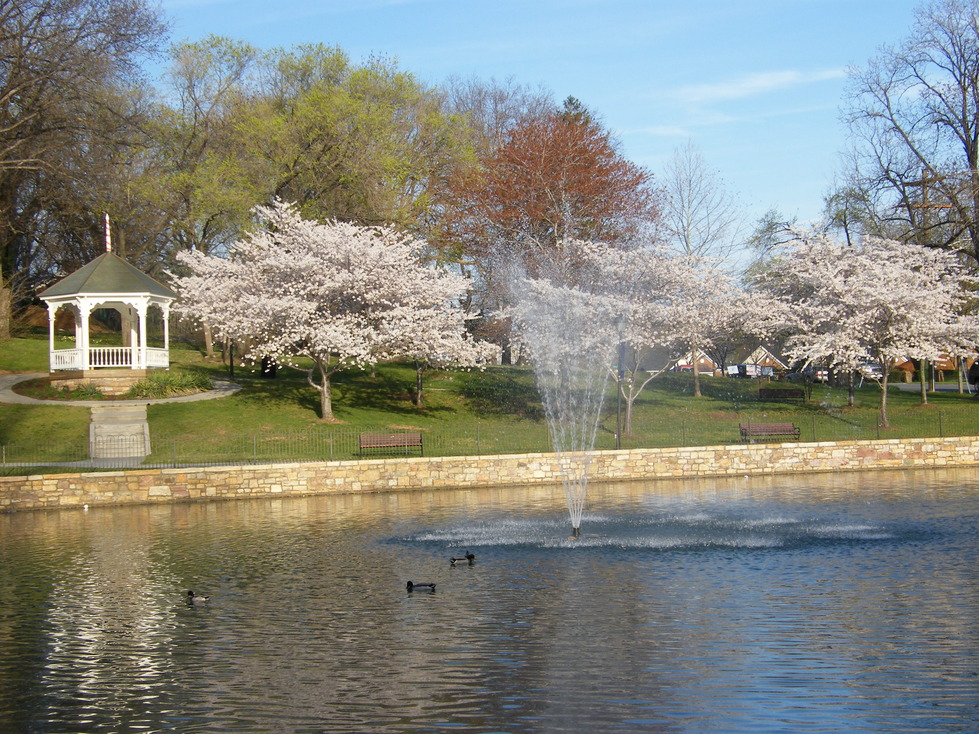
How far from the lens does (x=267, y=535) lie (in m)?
20.5

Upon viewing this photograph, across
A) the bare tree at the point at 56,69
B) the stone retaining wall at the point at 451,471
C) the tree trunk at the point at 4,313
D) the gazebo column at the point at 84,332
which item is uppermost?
the bare tree at the point at 56,69

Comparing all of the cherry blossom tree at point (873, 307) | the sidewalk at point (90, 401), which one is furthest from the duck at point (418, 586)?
the cherry blossom tree at point (873, 307)

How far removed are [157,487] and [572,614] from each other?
16.8 m

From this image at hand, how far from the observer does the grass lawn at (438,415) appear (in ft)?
107

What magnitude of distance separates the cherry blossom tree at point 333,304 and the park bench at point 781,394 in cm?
1469

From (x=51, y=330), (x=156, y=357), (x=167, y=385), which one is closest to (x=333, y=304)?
(x=167, y=385)

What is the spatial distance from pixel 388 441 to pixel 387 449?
0.75 m

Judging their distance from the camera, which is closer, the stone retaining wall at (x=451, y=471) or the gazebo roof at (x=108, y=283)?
the stone retaining wall at (x=451, y=471)

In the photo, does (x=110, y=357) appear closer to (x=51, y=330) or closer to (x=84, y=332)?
(x=84, y=332)

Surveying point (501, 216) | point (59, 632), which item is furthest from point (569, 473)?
point (501, 216)

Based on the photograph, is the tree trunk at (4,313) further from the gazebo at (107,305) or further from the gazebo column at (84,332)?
the gazebo column at (84,332)

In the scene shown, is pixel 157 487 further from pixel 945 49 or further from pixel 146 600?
pixel 945 49

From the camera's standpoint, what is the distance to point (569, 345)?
40.3 m

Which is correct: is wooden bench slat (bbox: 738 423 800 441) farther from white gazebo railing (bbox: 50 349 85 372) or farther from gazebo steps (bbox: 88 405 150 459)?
white gazebo railing (bbox: 50 349 85 372)
